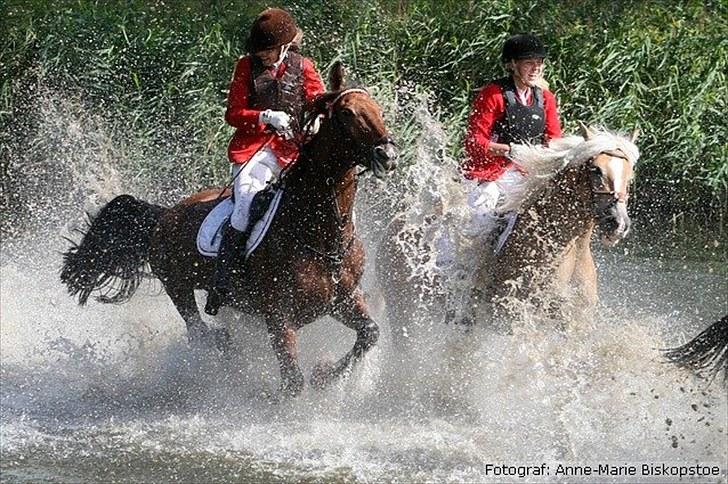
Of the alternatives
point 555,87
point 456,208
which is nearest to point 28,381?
point 456,208

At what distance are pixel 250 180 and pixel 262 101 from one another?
44 centimetres

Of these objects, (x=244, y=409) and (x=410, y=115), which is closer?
(x=244, y=409)

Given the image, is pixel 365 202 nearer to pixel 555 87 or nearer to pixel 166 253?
pixel 166 253

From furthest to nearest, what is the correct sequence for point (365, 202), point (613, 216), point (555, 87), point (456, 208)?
point (555, 87)
point (365, 202)
point (456, 208)
point (613, 216)

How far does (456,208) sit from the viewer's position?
8.38m

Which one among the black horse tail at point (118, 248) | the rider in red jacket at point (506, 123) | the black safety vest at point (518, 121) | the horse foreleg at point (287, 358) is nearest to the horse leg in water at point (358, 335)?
the horse foreleg at point (287, 358)

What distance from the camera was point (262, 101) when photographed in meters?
8.05

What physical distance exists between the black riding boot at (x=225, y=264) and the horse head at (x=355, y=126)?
2.82 feet

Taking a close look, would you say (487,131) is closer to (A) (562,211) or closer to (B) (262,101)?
(A) (562,211)

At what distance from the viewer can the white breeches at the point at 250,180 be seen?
7945 millimetres

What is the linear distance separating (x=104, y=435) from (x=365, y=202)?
4212mm

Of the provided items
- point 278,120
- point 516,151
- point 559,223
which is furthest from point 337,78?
point 559,223

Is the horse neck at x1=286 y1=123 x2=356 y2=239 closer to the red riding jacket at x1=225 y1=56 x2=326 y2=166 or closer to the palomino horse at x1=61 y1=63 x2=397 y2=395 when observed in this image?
the palomino horse at x1=61 y1=63 x2=397 y2=395

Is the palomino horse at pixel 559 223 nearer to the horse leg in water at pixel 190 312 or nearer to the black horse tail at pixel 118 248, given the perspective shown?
the horse leg in water at pixel 190 312
